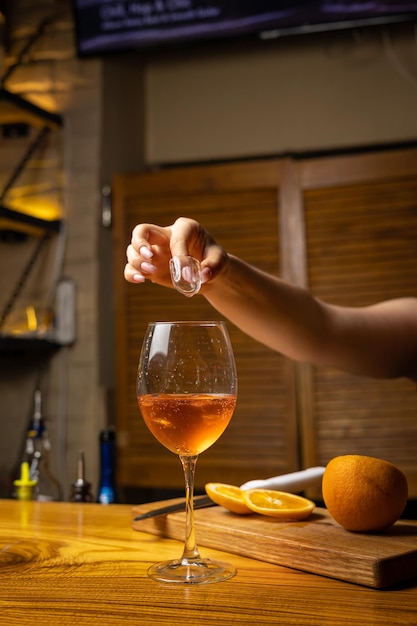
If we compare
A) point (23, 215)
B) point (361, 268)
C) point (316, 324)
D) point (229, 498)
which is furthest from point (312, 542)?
point (23, 215)

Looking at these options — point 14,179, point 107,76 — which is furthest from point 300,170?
point 14,179

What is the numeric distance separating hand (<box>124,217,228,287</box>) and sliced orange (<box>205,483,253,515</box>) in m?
0.25

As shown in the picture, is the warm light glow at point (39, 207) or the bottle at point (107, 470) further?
the warm light glow at point (39, 207)

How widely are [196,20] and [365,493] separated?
2.43 metres

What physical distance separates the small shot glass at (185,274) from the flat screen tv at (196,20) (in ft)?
7.10

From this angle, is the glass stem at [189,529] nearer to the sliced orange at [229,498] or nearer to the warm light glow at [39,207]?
the sliced orange at [229,498]

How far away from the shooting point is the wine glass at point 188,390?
0.69 metres

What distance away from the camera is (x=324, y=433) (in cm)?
273

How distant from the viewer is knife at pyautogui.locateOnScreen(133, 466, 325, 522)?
87 centimetres

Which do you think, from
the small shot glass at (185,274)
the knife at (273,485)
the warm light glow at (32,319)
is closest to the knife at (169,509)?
the knife at (273,485)

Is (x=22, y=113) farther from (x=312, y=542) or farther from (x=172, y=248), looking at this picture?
(x=312, y=542)

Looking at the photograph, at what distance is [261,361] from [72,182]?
105 centimetres

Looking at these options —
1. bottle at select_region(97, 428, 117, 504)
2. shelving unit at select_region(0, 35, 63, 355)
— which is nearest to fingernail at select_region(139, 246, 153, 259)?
bottle at select_region(97, 428, 117, 504)

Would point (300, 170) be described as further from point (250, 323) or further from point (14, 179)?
point (250, 323)
